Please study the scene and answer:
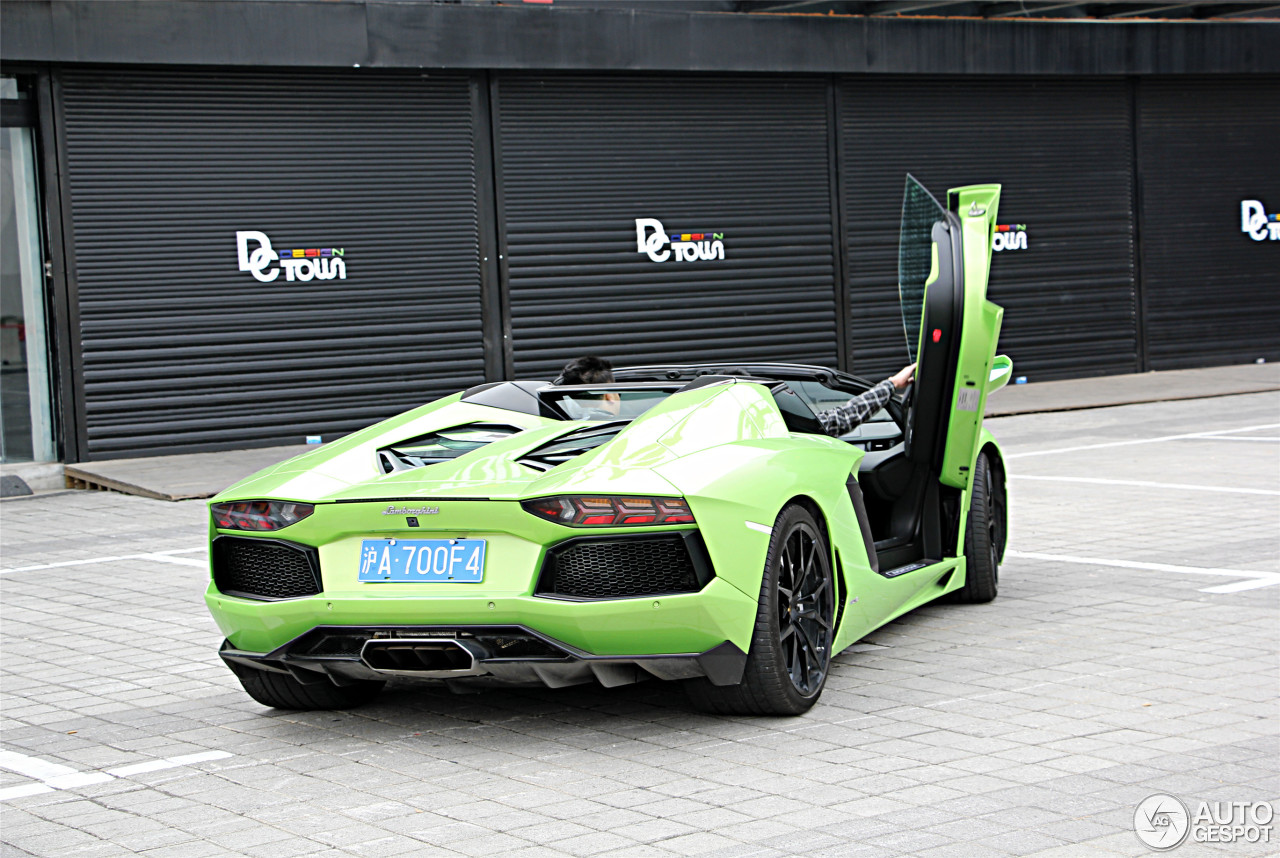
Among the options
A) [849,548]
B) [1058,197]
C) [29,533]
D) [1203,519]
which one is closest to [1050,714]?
[849,548]

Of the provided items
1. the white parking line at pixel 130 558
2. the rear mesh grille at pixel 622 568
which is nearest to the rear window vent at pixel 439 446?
the rear mesh grille at pixel 622 568

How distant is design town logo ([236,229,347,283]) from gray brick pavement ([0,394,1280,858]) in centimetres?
859

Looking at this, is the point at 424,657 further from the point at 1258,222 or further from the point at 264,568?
the point at 1258,222

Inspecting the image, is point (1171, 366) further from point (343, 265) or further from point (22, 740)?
point (22, 740)

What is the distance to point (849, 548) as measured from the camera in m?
5.65

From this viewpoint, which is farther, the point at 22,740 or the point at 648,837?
the point at 22,740

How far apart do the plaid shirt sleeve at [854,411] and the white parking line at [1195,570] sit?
2003mm

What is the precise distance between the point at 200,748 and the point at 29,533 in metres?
6.88

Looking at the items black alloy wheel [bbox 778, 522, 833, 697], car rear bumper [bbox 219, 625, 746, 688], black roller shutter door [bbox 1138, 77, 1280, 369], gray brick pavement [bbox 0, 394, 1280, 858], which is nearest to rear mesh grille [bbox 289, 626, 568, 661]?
car rear bumper [bbox 219, 625, 746, 688]

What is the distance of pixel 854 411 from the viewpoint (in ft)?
20.4

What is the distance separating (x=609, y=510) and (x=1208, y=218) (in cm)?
1926

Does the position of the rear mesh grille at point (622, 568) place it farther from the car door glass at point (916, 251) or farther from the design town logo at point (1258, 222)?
the design town logo at point (1258, 222)

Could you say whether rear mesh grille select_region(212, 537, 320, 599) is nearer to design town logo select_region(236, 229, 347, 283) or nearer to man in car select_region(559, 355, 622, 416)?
man in car select_region(559, 355, 622, 416)

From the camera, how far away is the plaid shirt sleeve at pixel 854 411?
6.14 m
